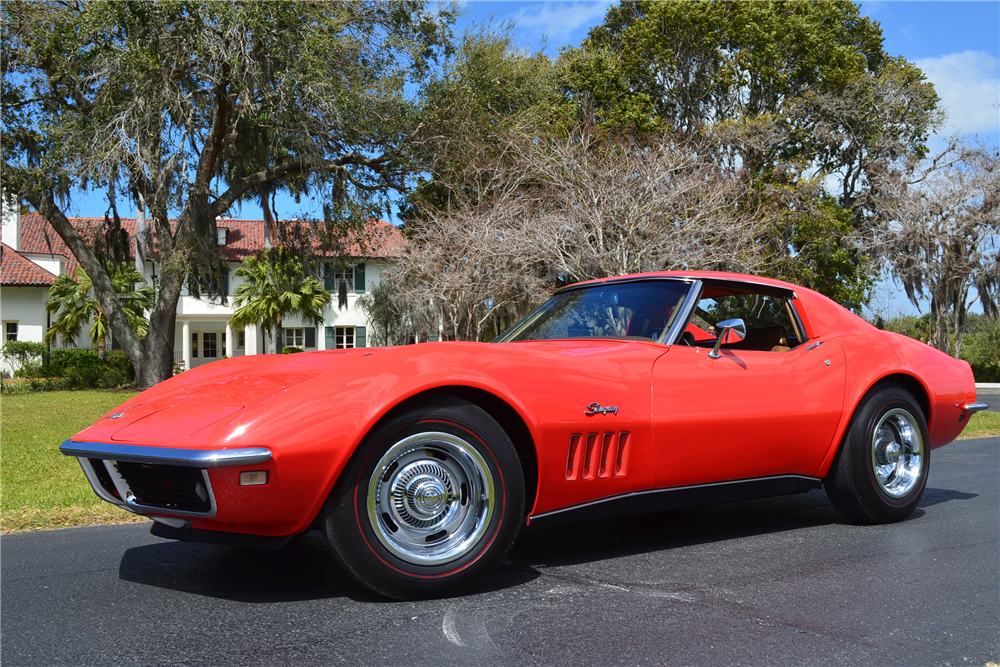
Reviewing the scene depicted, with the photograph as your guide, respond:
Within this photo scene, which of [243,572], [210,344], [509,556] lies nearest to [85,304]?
[210,344]

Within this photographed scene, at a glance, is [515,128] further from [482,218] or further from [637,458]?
[637,458]

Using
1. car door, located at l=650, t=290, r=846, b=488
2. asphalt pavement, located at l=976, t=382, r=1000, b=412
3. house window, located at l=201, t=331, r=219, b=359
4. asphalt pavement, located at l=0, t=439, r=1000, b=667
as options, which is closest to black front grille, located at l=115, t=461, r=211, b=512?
asphalt pavement, located at l=0, t=439, r=1000, b=667

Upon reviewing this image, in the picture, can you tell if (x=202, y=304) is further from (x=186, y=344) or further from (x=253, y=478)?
(x=253, y=478)

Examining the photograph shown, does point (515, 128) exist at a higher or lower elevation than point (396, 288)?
higher

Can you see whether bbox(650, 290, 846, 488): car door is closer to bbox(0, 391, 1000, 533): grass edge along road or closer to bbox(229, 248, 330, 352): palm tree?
bbox(0, 391, 1000, 533): grass edge along road

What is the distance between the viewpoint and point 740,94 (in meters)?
31.3

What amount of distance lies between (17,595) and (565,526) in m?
2.71

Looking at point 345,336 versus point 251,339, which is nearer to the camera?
point 345,336

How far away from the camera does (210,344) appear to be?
48.2 metres

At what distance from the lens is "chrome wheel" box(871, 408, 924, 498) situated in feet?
15.5

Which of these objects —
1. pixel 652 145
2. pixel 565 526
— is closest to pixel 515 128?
pixel 652 145

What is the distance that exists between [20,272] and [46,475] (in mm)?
37836

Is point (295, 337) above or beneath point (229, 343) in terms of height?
above

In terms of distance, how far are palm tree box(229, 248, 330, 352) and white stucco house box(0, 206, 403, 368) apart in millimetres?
1534
